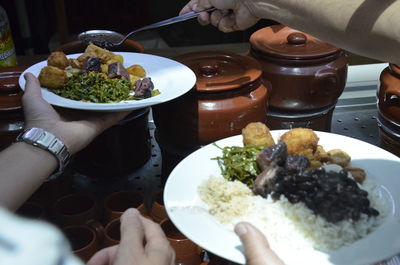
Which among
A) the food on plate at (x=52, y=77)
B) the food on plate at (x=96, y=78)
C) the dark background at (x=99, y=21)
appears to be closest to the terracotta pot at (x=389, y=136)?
the food on plate at (x=96, y=78)

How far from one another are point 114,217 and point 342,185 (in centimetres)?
52

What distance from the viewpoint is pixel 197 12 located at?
135cm

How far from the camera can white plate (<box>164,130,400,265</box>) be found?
0.73 meters

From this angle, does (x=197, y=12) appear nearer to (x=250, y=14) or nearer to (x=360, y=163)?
(x=250, y=14)

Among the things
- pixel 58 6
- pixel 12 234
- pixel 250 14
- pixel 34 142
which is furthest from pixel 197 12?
pixel 12 234

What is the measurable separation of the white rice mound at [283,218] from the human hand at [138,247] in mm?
122

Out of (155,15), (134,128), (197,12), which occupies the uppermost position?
(197,12)

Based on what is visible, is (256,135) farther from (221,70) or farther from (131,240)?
(131,240)

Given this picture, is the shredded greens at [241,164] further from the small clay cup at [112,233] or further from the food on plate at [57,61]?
the food on plate at [57,61]

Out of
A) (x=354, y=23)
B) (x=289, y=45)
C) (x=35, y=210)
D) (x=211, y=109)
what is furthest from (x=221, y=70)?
(x=35, y=210)

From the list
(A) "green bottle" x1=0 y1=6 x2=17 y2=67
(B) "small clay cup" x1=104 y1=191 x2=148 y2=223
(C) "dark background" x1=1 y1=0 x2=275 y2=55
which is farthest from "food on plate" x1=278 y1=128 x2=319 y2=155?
(C) "dark background" x1=1 y1=0 x2=275 y2=55

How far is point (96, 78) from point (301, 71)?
54 centimetres

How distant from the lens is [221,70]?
3.84ft

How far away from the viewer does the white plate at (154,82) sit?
3.21 ft
